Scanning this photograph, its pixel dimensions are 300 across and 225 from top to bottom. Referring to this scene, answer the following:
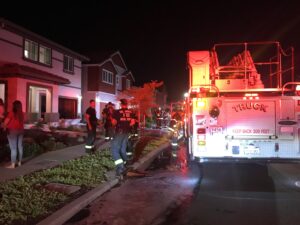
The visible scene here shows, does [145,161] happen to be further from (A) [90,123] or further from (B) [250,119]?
(B) [250,119]

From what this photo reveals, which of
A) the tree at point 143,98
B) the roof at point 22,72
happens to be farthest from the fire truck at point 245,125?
the tree at point 143,98

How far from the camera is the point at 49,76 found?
24.0 metres

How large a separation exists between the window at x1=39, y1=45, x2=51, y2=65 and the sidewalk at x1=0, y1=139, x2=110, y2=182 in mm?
11126

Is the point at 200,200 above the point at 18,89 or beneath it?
beneath

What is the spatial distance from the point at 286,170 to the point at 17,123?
Answer: 267 inches

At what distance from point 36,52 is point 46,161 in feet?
46.5

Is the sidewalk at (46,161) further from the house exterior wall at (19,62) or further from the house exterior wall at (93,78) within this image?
the house exterior wall at (93,78)

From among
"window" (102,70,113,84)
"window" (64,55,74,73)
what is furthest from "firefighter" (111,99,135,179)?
"window" (102,70,113,84)

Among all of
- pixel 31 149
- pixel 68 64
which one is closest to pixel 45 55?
pixel 68 64

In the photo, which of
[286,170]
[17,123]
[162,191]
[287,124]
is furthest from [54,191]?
[286,170]

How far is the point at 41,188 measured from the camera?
316 inches

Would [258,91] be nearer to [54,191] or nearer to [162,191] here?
[162,191]

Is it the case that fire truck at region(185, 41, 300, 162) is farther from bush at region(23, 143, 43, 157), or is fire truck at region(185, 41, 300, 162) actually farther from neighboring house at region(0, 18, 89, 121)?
neighboring house at region(0, 18, 89, 121)

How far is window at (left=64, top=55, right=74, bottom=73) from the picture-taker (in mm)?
28766
